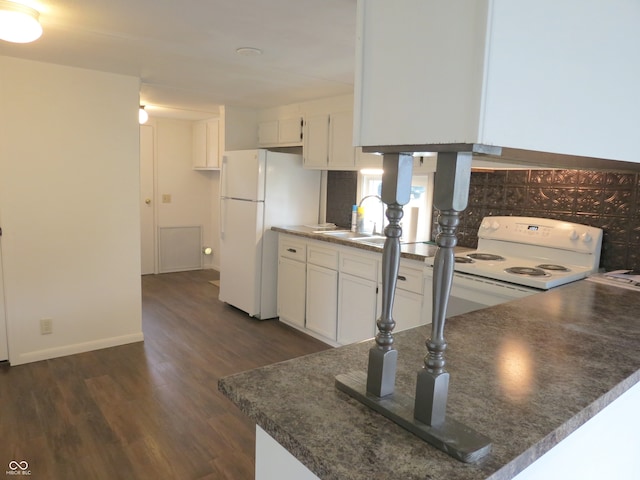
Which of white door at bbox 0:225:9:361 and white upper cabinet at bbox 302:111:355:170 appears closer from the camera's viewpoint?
white door at bbox 0:225:9:361

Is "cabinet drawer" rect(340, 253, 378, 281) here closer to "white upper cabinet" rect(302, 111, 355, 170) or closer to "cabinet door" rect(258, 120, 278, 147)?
"white upper cabinet" rect(302, 111, 355, 170)

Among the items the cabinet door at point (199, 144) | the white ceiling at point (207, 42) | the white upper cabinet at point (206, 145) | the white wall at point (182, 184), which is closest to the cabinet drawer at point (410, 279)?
the white ceiling at point (207, 42)

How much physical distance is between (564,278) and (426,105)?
1878mm

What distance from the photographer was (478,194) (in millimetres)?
3148

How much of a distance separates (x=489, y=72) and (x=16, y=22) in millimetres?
2202

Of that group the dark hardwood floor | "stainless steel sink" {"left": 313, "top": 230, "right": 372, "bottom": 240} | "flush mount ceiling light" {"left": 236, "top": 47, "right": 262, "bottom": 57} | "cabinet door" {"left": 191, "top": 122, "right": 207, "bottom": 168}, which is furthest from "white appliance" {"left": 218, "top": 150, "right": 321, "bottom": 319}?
"cabinet door" {"left": 191, "top": 122, "right": 207, "bottom": 168}

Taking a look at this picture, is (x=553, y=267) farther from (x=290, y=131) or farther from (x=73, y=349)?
(x=73, y=349)

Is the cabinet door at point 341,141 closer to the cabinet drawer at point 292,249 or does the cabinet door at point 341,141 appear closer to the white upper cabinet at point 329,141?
the white upper cabinet at point 329,141

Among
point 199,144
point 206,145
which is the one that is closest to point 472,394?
point 206,145

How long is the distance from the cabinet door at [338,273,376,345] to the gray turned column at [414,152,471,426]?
237cm

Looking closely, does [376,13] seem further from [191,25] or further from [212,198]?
[212,198]

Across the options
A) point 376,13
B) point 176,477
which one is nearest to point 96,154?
point 176,477

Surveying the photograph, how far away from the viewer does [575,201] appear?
266cm

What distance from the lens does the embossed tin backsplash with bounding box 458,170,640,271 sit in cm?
246
